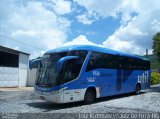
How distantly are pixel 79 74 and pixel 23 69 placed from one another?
2341cm

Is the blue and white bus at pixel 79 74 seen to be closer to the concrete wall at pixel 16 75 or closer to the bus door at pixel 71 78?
the bus door at pixel 71 78

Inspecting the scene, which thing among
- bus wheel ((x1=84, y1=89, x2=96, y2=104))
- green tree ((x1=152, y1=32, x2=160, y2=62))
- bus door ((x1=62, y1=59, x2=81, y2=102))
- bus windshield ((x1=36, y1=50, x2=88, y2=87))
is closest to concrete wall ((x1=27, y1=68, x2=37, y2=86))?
green tree ((x1=152, y1=32, x2=160, y2=62))

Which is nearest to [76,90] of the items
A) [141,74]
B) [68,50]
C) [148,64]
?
[68,50]

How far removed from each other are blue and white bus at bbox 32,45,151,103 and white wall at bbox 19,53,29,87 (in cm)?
1955

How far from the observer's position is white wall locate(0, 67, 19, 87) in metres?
33.8

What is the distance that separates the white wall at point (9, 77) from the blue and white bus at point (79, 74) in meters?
17.7

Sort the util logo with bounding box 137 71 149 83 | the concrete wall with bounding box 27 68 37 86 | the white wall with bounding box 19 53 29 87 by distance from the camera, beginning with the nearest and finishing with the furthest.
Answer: the util logo with bounding box 137 71 149 83, the white wall with bounding box 19 53 29 87, the concrete wall with bounding box 27 68 37 86

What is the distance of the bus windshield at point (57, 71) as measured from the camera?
14.8 metres

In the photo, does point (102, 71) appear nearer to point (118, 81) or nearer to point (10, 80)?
point (118, 81)

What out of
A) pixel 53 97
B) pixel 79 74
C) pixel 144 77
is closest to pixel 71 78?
pixel 79 74

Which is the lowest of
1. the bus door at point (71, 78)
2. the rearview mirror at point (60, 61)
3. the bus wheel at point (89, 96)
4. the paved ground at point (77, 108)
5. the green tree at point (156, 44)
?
the paved ground at point (77, 108)

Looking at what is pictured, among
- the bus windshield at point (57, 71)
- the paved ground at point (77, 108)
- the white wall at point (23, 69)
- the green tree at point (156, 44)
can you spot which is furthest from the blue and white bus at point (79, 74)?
the white wall at point (23, 69)

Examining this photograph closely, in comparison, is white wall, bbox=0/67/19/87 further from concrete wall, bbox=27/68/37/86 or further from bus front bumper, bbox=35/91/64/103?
bus front bumper, bbox=35/91/64/103

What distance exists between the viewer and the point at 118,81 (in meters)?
20.3
